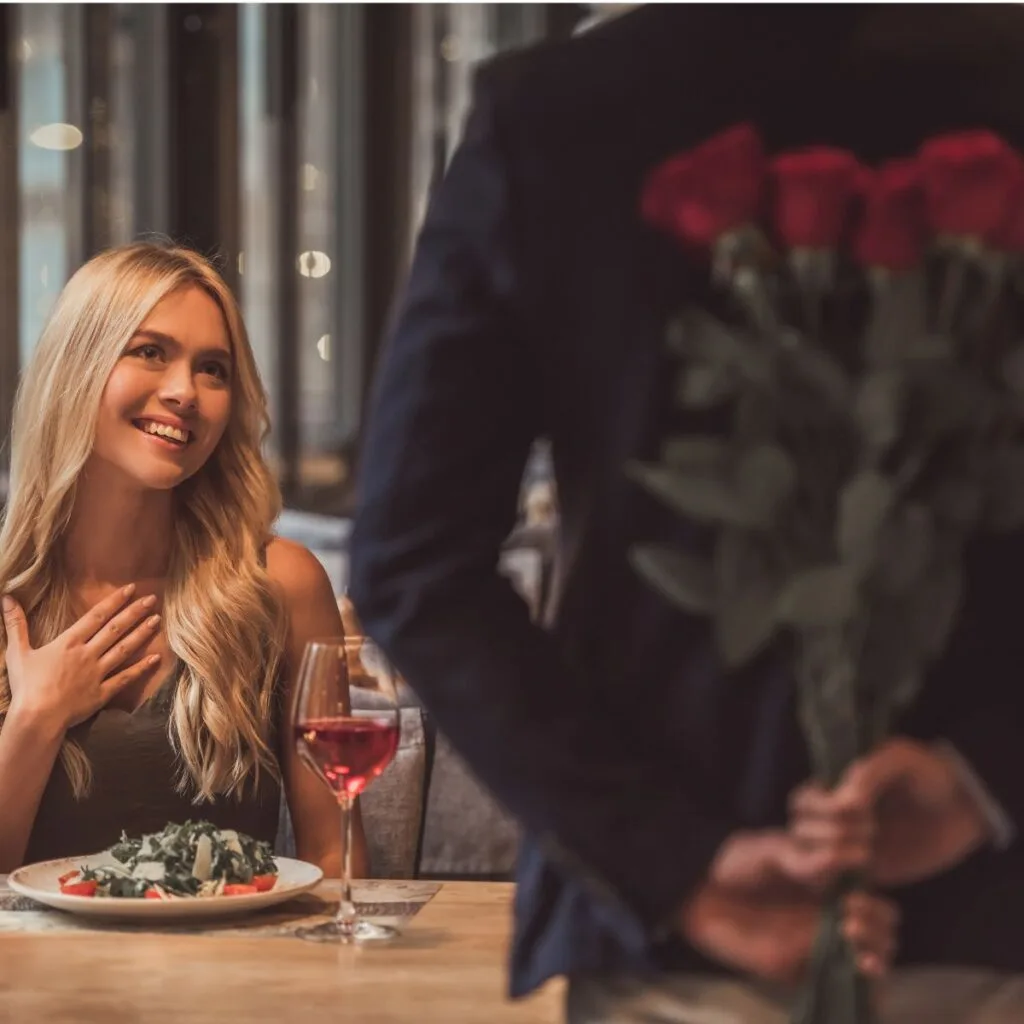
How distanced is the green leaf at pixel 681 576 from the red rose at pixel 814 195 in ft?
0.49

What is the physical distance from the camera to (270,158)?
6973mm

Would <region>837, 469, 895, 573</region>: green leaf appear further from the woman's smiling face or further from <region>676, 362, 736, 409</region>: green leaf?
the woman's smiling face

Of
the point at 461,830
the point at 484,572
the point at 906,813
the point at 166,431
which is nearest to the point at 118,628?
the point at 166,431

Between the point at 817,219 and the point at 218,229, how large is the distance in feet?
20.9

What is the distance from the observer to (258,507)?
8.50ft

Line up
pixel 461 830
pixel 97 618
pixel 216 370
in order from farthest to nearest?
pixel 461 830 → pixel 216 370 → pixel 97 618

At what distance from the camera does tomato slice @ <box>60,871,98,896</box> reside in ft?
5.64

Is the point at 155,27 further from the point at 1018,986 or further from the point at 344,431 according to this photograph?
the point at 1018,986

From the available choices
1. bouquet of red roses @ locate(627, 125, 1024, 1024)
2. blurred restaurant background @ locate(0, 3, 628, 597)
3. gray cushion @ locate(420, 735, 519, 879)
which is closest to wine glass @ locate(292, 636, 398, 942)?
bouquet of red roses @ locate(627, 125, 1024, 1024)

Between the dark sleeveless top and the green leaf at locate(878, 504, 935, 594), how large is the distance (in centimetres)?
172

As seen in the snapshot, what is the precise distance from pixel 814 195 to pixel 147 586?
191cm

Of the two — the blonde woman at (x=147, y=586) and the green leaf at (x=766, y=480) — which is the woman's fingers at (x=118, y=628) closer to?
the blonde woman at (x=147, y=586)

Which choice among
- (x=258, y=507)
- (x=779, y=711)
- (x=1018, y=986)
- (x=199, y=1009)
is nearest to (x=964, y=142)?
(x=779, y=711)

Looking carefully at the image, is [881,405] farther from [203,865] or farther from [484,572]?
[203,865]
